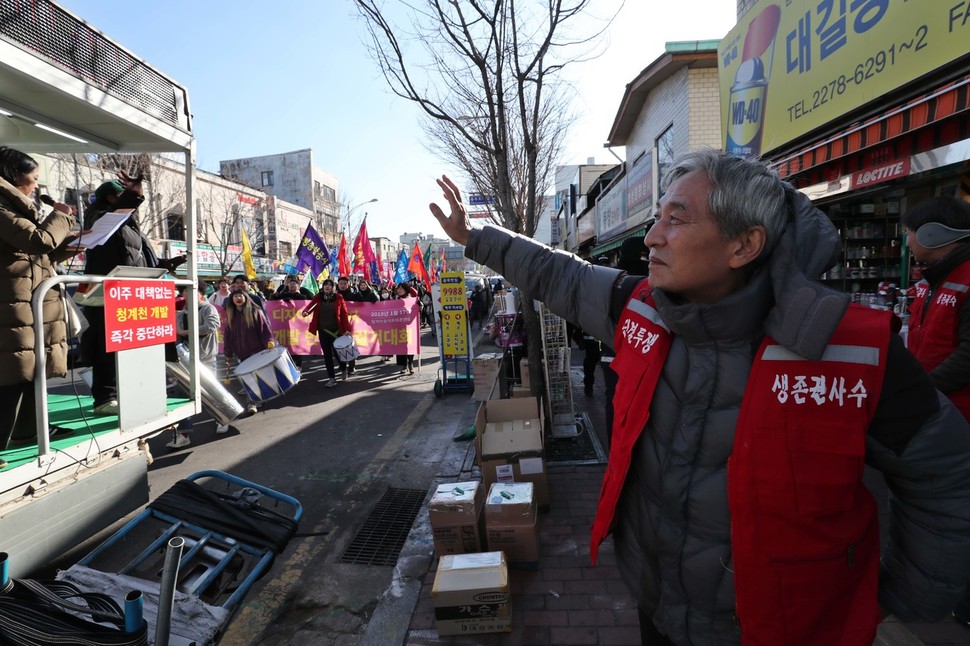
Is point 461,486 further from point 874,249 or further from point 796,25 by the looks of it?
point 874,249

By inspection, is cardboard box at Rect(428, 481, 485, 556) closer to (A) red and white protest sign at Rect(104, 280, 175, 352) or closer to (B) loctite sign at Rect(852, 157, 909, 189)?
(A) red and white protest sign at Rect(104, 280, 175, 352)

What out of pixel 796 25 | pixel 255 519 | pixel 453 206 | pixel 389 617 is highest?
pixel 796 25

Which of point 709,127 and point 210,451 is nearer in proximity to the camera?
point 210,451

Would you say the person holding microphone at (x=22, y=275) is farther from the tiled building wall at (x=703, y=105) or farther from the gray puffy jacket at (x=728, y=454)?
the tiled building wall at (x=703, y=105)

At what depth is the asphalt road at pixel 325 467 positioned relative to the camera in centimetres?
313

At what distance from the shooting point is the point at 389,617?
2.99 m

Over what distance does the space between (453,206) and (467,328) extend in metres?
6.68

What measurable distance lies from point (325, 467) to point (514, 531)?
301cm

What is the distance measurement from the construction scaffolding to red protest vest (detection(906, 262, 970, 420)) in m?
3.64

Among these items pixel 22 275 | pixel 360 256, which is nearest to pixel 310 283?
pixel 360 256

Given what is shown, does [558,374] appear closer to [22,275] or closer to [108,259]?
[108,259]

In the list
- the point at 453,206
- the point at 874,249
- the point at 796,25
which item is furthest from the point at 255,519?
the point at 874,249

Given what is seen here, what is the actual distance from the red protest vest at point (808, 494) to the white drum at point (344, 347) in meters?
8.79

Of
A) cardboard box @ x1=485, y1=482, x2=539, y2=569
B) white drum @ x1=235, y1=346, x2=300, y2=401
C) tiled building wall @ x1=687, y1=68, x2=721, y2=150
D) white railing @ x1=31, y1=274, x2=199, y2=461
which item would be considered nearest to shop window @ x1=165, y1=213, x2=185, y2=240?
white drum @ x1=235, y1=346, x2=300, y2=401
